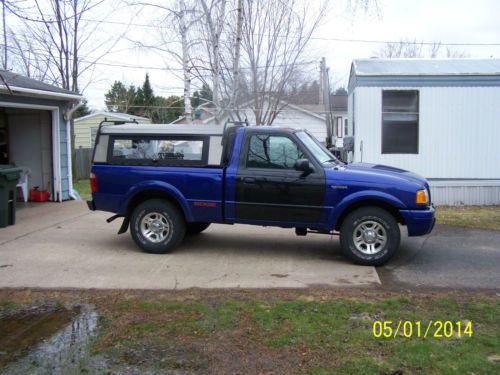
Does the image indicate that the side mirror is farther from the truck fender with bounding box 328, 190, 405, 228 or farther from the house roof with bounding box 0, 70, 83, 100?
the house roof with bounding box 0, 70, 83, 100

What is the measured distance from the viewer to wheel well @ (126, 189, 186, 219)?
25.0ft

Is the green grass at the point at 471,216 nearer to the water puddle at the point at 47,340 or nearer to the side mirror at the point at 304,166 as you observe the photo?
the side mirror at the point at 304,166

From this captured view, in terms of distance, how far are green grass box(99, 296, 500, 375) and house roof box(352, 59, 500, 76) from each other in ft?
30.3

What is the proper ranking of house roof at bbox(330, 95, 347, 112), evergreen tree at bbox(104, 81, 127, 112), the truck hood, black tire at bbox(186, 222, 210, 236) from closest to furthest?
the truck hood, black tire at bbox(186, 222, 210, 236), house roof at bbox(330, 95, 347, 112), evergreen tree at bbox(104, 81, 127, 112)

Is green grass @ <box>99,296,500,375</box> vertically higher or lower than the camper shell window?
lower

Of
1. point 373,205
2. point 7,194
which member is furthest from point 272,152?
point 7,194

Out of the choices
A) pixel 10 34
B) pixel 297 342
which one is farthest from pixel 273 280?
pixel 10 34

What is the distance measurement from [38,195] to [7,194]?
372cm

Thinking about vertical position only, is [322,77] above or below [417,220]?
above

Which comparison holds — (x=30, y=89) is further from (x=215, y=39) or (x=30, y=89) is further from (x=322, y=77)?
(x=322, y=77)

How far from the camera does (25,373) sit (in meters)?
4.00

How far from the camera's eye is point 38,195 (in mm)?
13289

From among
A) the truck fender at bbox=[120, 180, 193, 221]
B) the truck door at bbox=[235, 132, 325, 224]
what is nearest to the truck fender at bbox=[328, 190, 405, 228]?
the truck door at bbox=[235, 132, 325, 224]
